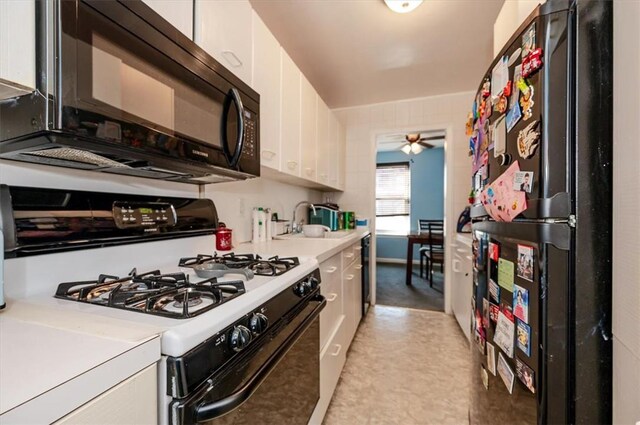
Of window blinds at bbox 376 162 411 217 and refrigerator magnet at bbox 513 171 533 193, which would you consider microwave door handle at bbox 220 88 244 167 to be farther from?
window blinds at bbox 376 162 411 217

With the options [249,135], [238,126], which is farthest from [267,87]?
[238,126]

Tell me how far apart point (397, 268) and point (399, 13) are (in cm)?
423

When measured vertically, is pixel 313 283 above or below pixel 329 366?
above

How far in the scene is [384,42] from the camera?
2.02m

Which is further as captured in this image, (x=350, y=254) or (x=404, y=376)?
(x=350, y=254)

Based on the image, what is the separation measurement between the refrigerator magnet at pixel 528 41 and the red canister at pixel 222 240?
1354 mm

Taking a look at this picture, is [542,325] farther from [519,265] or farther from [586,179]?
[586,179]

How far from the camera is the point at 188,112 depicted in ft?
2.78

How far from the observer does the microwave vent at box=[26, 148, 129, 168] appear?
0.68 metres

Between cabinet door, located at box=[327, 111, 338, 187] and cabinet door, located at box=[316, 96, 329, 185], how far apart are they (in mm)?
103

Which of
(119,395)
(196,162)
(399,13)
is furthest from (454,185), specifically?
(119,395)

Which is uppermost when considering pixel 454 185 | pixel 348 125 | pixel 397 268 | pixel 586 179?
pixel 348 125

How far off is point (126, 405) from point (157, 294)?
0.26 meters

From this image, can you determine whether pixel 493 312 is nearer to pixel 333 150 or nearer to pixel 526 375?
pixel 526 375
